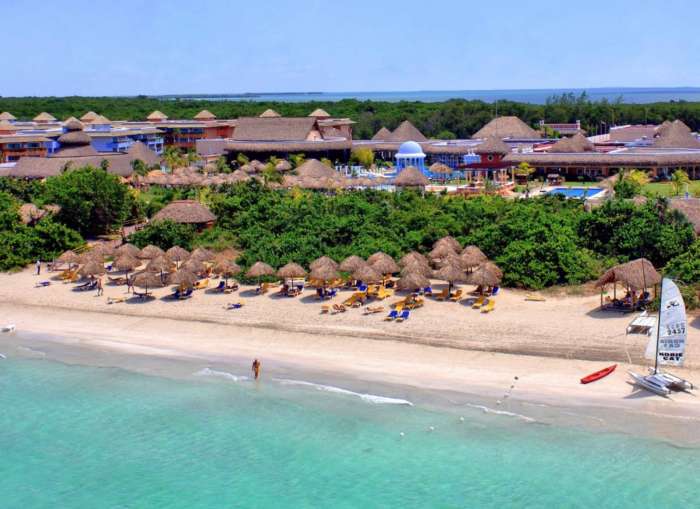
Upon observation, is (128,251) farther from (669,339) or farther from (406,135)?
(406,135)

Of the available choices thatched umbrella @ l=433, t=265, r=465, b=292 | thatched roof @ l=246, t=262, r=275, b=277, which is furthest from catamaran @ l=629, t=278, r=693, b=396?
thatched roof @ l=246, t=262, r=275, b=277

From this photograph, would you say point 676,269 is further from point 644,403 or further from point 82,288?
point 82,288

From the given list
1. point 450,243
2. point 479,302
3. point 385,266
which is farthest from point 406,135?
point 479,302

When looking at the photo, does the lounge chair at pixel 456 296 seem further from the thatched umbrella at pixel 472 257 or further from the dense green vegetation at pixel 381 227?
the dense green vegetation at pixel 381 227

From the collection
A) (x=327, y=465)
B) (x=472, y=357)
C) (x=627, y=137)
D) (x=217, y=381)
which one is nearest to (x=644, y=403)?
(x=472, y=357)

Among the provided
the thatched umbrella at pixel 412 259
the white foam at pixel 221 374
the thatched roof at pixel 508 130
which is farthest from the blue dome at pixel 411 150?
the white foam at pixel 221 374

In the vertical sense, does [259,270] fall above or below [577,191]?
below

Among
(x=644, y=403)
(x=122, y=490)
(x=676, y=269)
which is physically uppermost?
(x=676, y=269)
